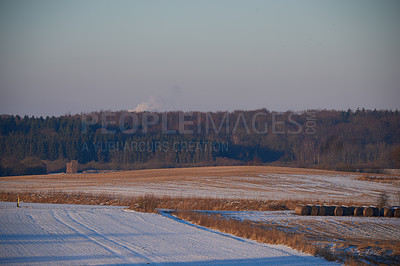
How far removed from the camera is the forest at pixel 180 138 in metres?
83.5

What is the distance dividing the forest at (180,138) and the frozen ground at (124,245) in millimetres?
60645

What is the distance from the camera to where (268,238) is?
14508mm

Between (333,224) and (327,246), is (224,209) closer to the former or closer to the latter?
(333,224)

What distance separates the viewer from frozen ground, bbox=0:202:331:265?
35.6 ft

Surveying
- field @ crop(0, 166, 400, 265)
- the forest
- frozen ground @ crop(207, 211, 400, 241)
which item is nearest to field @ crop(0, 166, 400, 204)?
field @ crop(0, 166, 400, 265)

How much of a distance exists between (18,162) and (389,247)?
2801 inches

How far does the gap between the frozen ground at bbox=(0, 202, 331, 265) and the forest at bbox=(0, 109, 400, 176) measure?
6064cm

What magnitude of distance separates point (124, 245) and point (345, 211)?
16.8 m

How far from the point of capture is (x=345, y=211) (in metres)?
25.5

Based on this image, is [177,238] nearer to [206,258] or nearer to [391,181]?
[206,258]

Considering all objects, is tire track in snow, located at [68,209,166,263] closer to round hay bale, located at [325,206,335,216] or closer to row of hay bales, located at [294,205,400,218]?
row of hay bales, located at [294,205,400,218]

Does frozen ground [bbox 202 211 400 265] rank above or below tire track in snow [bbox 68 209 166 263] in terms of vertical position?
below

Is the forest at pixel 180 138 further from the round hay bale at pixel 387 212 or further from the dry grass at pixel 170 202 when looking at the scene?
the round hay bale at pixel 387 212

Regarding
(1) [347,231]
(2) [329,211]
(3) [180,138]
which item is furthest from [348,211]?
(3) [180,138]
